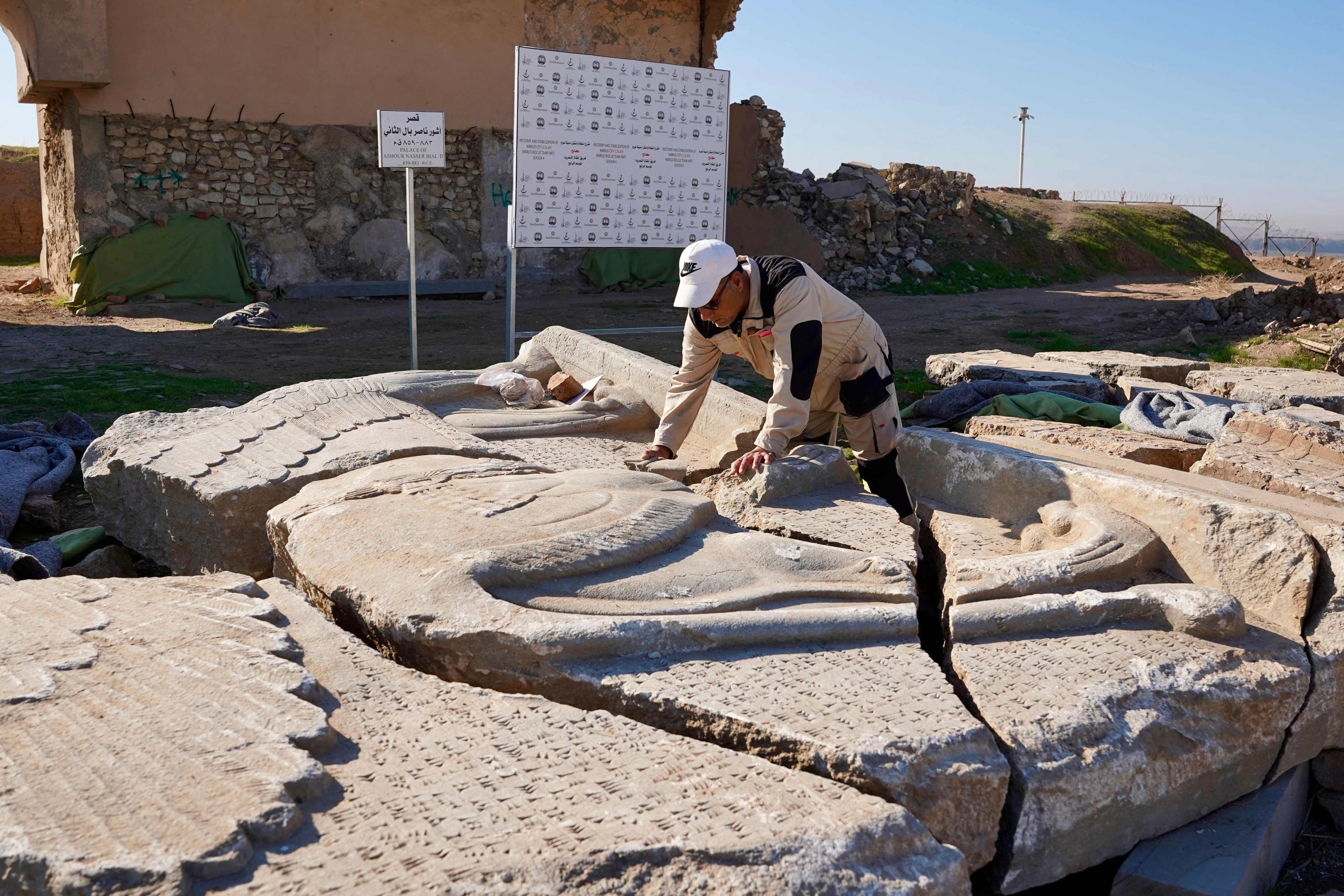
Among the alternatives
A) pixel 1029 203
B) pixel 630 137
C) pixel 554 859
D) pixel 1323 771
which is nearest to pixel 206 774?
pixel 554 859

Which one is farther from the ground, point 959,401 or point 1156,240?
point 1156,240

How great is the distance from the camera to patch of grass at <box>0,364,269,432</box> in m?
6.18

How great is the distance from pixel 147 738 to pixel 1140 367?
21.1 feet

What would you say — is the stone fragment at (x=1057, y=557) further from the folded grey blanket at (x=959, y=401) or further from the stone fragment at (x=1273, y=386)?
the stone fragment at (x=1273, y=386)

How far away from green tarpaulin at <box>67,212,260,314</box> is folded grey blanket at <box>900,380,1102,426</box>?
752cm

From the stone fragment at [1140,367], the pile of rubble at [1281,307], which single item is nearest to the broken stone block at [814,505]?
the stone fragment at [1140,367]

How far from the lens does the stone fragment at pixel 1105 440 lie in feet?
14.7

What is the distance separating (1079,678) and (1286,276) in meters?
18.2

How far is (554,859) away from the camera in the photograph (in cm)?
182

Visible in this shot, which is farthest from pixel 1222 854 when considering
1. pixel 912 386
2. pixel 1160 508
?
pixel 912 386

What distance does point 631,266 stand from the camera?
1378cm

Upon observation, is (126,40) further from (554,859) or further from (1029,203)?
(1029,203)

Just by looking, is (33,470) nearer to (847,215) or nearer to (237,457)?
(237,457)

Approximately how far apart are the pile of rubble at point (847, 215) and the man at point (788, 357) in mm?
10619
